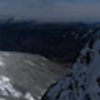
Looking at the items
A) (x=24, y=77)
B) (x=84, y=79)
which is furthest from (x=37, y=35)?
(x=84, y=79)

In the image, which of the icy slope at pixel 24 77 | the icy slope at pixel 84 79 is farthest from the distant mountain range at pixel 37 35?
the icy slope at pixel 84 79

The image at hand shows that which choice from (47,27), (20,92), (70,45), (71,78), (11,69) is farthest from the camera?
(47,27)

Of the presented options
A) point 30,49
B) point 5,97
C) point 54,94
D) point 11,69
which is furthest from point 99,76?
point 30,49

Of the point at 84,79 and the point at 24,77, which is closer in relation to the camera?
the point at 84,79

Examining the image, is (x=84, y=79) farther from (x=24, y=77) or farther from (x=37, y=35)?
(x=37, y=35)

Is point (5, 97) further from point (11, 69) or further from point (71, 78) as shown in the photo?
point (71, 78)

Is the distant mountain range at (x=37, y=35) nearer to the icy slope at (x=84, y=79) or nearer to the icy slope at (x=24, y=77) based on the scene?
the icy slope at (x=24, y=77)
